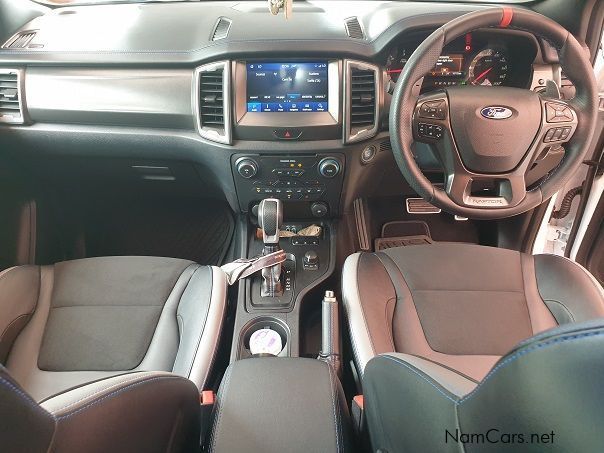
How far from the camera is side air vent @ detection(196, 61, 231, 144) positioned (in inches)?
53.1

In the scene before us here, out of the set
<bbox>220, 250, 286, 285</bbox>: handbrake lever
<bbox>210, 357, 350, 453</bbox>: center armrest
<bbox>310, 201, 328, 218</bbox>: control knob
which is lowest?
<bbox>220, 250, 286, 285</bbox>: handbrake lever

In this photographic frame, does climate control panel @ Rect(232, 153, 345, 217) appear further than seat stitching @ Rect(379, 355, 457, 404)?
Yes

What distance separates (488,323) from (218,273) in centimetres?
72

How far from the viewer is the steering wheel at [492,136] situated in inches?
46.3

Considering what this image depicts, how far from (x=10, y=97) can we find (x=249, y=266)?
0.88 meters

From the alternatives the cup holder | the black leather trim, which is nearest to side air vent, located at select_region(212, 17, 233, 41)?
the cup holder

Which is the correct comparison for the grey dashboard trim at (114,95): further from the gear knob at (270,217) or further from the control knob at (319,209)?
the control knob at (319,209)

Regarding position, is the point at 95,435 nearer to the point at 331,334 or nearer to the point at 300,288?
the point at 331,334

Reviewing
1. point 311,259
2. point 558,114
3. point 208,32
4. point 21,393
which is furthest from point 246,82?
point 21,393

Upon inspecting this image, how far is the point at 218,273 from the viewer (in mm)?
1349

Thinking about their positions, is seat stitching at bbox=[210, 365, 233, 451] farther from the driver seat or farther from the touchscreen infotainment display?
the touchscreen infotainment display

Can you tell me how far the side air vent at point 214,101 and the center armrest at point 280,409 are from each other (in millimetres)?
671

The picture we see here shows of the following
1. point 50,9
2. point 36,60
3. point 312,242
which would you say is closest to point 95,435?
point 312,242

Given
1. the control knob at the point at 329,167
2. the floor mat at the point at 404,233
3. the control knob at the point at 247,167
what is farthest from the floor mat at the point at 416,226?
the control knob at the point at 247,167
